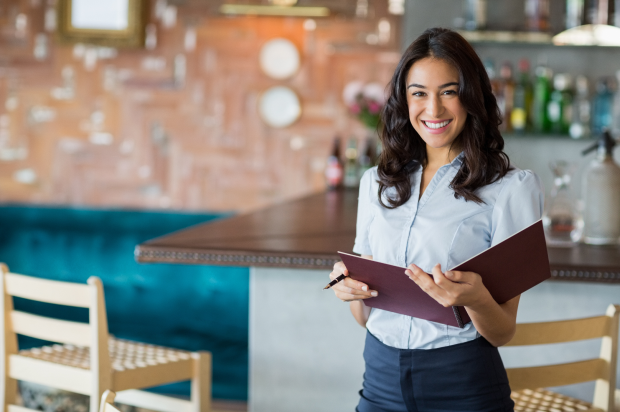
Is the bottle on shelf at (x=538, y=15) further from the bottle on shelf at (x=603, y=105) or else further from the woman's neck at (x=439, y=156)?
the woman's neck at (x=439, y=156)

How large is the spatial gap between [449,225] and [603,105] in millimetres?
2566

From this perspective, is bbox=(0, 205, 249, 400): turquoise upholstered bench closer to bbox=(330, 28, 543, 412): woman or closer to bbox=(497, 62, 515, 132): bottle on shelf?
bbox=(497, 62, 515, 132): bottle on shelf

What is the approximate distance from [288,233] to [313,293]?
0.20 metres

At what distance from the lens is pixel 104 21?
4.30 meters

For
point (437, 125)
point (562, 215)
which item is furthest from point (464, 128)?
point (562, 215)

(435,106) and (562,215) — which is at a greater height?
(435,106)

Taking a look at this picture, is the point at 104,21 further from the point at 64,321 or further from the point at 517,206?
the point at 517,206

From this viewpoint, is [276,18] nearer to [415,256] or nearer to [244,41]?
[244,41]

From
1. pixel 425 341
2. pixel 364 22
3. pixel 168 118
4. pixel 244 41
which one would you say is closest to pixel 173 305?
pixel 168 118

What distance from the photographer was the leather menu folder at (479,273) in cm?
103

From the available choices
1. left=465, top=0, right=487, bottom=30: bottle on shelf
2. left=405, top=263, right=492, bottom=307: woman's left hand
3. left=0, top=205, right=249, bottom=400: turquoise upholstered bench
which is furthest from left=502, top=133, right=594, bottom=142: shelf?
left=405, top=263, right=492, bottom=307: woman's left hand

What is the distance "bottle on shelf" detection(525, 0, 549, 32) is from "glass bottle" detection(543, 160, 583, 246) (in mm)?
1684

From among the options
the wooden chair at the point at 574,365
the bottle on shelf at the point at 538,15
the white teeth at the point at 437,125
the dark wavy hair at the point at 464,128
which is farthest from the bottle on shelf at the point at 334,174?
the white teeth at the point at 437,125

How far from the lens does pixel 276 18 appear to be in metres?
4.27
